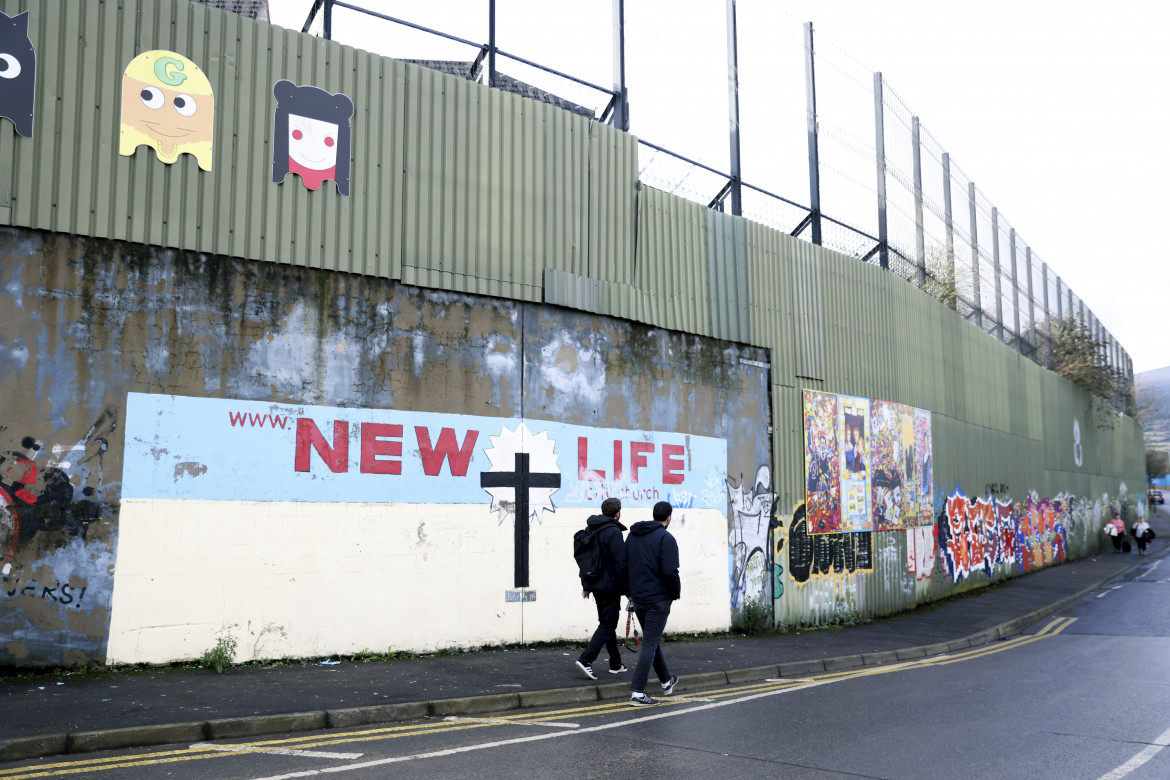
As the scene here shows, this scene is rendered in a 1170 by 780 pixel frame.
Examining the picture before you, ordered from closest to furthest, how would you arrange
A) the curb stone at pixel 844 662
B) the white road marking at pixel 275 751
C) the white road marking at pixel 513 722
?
the white road marking at pixel 275 751 < the white road marking at pixel 513 722 < the curb stone at pixel 844 662

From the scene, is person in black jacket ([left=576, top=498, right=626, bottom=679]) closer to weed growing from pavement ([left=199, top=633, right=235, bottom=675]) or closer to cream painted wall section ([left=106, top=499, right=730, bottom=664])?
cream painted wall section ([left=106, top=499, right=730, bottom=664])

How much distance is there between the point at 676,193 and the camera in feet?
47.2

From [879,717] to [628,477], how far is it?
5.72 m

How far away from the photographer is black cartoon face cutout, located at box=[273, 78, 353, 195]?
10.2 metres

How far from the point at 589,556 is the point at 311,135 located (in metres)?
5.69

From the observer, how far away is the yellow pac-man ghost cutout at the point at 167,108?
9.29 metres

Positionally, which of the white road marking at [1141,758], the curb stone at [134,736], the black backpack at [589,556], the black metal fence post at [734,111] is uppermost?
the black metal fence post at [734,111]

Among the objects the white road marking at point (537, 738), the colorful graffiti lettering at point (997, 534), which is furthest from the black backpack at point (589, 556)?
the colorful graffiti lettering at point (997, 534)

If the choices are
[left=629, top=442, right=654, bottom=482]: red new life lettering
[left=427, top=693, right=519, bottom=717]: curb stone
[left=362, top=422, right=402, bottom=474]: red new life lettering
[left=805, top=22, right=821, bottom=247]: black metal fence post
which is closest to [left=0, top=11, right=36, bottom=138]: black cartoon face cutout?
[left=362, top=422, right=402, bottom=474]: red new life lettering

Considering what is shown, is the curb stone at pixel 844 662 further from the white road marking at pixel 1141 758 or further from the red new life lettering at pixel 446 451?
the red new life lettering at pixel 446 451

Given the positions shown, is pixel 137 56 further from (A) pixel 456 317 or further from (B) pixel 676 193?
(B) pixel 676 193

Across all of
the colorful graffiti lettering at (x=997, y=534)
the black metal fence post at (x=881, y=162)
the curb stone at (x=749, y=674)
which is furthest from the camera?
the colorful graffiti lettering at (x=997, y=534)

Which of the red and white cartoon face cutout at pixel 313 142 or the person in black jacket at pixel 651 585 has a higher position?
the red and white cartoon face cutout at pixel 313 142

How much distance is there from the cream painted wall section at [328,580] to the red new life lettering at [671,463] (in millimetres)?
1711
